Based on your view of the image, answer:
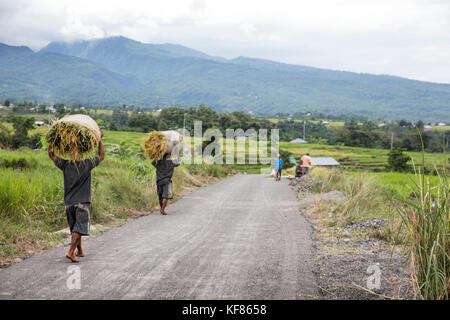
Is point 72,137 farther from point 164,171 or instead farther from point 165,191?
point 164,171

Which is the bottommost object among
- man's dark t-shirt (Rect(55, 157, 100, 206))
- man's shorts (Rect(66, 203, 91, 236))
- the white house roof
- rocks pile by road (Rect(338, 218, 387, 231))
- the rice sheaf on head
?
the white house roof

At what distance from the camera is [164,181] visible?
13.0 meters

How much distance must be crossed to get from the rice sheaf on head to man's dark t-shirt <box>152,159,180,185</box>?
5837mm

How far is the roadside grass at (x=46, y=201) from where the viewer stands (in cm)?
800

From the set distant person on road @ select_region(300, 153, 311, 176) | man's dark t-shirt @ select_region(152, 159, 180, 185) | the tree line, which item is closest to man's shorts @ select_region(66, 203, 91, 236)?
man's dark t-shirt @ select_region(152, 159, 180, 185)

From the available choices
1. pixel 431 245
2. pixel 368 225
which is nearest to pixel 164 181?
pixel 368 225

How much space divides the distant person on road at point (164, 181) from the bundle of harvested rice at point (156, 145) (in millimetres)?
201

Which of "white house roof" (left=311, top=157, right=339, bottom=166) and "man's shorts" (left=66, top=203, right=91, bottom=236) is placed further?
"white house roof" (left=311, top=157, right=339, bottom=166)

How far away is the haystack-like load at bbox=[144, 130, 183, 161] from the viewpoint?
13445mm

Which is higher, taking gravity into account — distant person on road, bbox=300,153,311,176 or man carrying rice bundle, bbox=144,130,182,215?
man carrying rice bundle, bbox=144,130,182,215

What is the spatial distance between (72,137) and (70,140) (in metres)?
0.06

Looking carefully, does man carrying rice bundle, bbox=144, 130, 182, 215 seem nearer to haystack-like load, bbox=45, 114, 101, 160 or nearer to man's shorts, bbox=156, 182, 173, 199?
man's shorts, bbox=156, 182, 173, 199

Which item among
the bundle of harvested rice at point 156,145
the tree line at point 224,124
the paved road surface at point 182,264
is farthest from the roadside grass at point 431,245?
the tree line at point 224,124

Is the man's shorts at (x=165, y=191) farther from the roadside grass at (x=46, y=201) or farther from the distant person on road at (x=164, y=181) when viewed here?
the roadside grass at (x=46, y=201)
